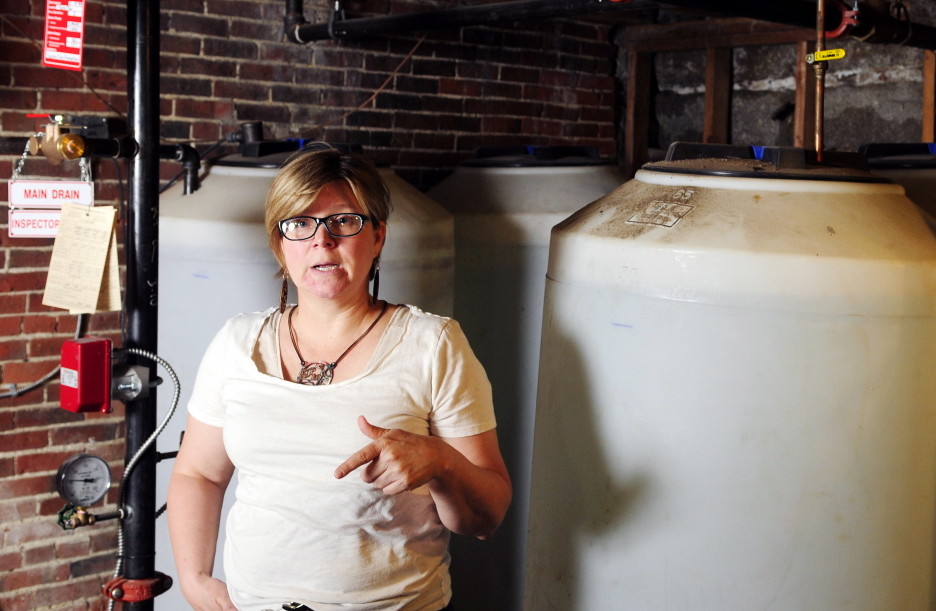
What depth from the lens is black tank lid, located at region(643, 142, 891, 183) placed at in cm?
175

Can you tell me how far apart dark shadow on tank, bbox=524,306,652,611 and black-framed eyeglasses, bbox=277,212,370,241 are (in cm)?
47

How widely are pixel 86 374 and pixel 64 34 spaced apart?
2.75 feet

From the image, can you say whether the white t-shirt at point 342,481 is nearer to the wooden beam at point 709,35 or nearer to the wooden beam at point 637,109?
the wooden beam at point 709,35

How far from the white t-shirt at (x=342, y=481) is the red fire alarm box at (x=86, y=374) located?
45 centimetres

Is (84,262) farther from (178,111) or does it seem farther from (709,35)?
(709,35)

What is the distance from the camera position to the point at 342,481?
151cm

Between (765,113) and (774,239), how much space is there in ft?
6.66

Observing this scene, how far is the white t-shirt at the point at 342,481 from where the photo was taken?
4.94 ft

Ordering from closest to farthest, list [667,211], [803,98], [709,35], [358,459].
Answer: [358,459], [667,211], [803,98], [709,35]

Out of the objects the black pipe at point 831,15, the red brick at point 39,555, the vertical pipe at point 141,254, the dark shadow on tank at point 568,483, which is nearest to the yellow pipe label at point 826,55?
the black pipe at point 831,15

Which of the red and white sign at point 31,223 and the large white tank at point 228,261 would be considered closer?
the large white tank at point 228,261

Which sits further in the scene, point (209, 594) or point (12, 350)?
point (12, 350)

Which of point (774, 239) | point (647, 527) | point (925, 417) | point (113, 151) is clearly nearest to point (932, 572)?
point (925, 417)

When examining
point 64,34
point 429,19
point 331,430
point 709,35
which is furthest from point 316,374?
point 709,35
